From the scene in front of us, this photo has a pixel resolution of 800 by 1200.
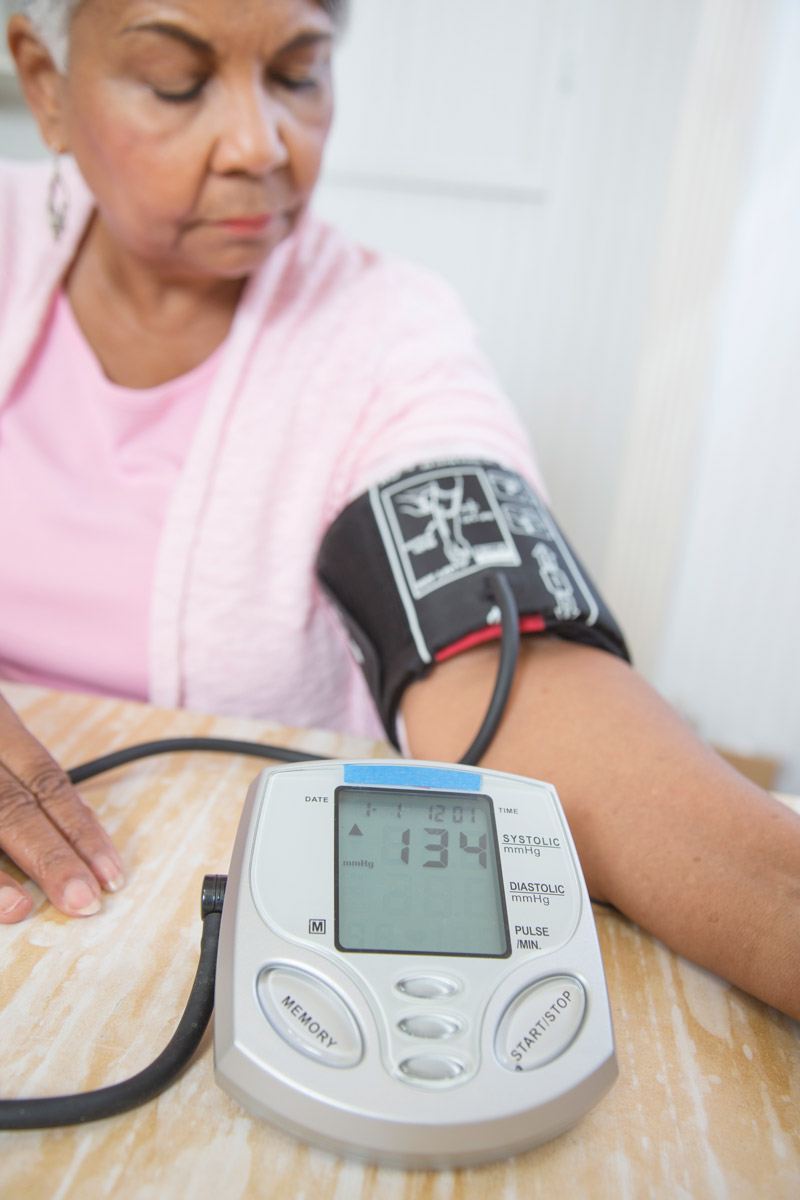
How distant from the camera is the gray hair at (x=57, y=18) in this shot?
655 mm

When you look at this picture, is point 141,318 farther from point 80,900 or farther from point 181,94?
point 80,900

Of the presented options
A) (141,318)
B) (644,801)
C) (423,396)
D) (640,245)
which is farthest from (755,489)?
(644,801)

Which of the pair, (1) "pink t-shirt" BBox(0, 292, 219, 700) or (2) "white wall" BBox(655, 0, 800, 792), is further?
(2) "white wall" BBox(655, 0, 800, 792)

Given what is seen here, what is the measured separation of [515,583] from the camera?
0.56 m

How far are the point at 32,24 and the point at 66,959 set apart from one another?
705 millimetres

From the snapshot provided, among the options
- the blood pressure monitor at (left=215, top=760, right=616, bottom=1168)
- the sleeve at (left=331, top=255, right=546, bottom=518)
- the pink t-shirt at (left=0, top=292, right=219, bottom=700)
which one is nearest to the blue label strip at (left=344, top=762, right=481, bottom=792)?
the blood pressure monitor at (left=215, top=760, right=616, bottom=1168)

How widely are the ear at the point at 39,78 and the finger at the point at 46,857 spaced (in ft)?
1.92

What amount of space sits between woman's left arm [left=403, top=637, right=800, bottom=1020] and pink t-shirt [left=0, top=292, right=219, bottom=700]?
326 millimetres

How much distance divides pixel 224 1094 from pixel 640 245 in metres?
1.71

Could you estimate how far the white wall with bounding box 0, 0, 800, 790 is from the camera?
1.54m

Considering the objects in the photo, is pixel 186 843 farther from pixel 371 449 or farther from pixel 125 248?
pixel 125 248

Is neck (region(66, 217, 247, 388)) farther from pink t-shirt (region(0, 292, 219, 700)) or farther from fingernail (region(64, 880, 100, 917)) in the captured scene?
fingernail (region(64, 880, 100, 917))

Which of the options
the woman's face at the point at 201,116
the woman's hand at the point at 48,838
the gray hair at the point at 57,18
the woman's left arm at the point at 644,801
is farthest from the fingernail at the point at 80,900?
the gray hair at the point at 57,18

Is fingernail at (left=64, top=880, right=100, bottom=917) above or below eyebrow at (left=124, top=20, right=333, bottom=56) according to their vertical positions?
below
